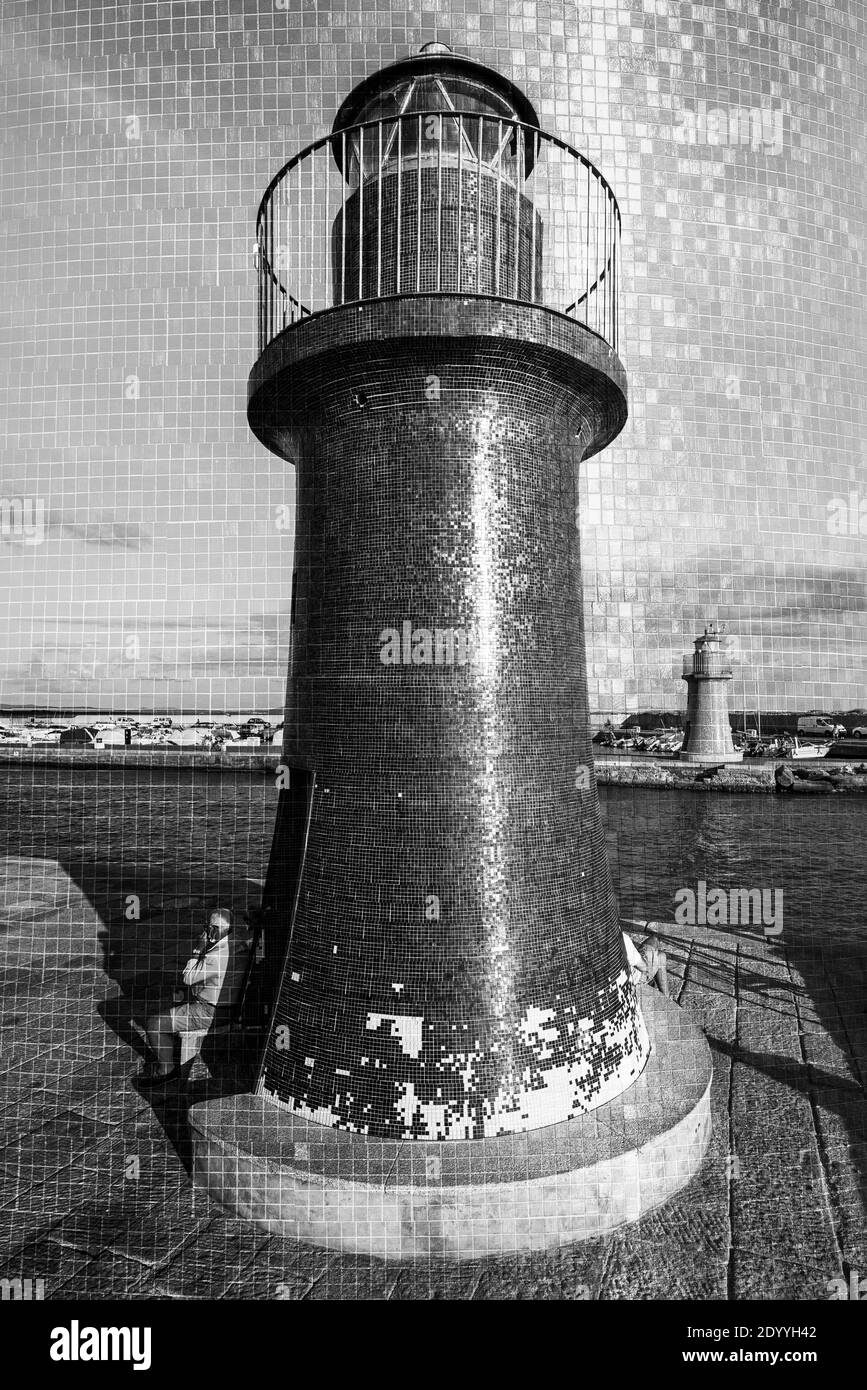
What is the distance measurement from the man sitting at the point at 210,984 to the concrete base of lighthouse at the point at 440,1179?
879mm

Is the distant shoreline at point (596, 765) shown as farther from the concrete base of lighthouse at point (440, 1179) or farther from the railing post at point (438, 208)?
the railing post at point (438, 208)

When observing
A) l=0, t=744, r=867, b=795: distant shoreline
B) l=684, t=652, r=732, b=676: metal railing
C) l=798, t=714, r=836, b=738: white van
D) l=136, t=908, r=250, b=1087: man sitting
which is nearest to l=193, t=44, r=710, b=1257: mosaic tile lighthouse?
l=136, t=908, r=250, b=1087: man sitting

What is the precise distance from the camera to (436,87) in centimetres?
579

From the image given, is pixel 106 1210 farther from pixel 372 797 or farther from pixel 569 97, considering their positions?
pixel 569 97

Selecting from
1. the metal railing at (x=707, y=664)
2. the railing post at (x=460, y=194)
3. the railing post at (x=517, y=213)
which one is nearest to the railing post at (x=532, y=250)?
the railing post at (x=517, y=213)

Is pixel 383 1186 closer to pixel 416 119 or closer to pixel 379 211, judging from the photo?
pixel 379 211

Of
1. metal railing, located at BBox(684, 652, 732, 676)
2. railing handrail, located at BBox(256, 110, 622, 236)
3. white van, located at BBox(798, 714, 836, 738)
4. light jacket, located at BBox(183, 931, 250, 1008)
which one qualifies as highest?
railing handrail, located at BBox(256, 110, 622, 236)

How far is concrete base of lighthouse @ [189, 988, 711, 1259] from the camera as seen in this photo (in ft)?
16.5

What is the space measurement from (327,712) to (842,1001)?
8348 millimetres

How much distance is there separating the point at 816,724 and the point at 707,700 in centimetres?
173

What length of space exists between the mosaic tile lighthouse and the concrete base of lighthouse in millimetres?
24

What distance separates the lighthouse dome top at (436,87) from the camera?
5.71 m

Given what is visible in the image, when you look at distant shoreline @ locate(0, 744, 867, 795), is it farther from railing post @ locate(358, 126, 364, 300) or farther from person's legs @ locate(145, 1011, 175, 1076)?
railing post @ locate(358, 126, 364, 300)

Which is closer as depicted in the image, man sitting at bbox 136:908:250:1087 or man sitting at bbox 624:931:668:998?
man sitting at bbox 136:908:250:1087
